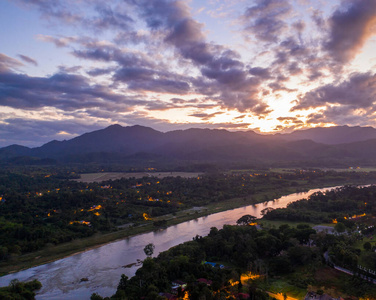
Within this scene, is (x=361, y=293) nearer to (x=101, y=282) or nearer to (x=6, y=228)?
(x=101, y=282)

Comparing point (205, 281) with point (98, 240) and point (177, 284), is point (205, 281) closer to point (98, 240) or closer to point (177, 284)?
point (177, 284)

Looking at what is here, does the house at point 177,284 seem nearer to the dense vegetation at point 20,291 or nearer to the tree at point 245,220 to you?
the dense vegetation at point 20,291

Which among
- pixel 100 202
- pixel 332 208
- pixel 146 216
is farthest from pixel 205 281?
pixel 100 202

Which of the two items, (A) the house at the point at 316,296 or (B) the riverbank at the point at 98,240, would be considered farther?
(B) the riverbank at the point at 98,240

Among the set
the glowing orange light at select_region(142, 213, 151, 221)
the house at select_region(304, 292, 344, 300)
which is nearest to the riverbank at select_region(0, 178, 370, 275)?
the glowing orange light at select_region(142, 213, 151, 221)

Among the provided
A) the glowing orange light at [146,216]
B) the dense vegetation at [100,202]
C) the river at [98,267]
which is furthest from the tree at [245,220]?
the glowing orange light at [146,216]

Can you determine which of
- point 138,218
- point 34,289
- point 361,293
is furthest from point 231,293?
point 138,218
